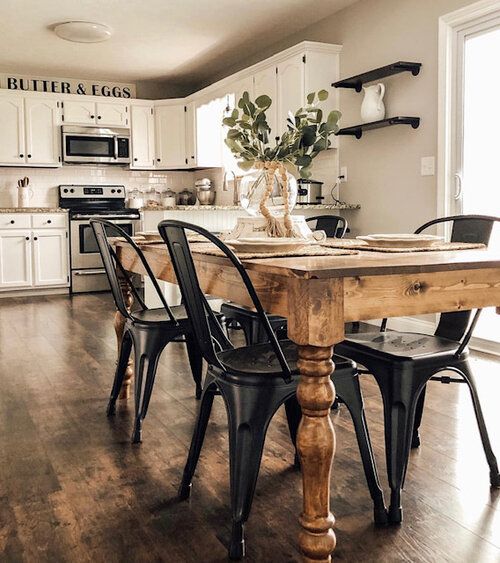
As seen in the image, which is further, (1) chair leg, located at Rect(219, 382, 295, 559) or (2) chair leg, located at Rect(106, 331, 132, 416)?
(2) chair leg, located at Rect(106, 331, 132, 416)

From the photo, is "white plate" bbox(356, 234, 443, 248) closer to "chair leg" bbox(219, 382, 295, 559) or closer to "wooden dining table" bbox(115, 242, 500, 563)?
"wooden dining table" bbox(115, 242, 500, 563)

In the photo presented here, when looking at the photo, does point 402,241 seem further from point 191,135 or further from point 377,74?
point 191,135

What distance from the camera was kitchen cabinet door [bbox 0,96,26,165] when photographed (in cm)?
695

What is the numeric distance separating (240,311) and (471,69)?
2.39 m

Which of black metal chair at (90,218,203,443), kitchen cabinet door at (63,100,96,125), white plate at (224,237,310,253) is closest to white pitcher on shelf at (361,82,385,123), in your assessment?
black metal chair at (90,218,203,443)

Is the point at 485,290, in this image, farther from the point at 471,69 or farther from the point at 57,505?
the point at 471,69

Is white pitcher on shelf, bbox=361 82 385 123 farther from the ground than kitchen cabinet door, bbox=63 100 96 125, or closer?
closer

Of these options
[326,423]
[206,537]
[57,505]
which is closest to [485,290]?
[326,423]

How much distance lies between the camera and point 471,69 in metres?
3.98

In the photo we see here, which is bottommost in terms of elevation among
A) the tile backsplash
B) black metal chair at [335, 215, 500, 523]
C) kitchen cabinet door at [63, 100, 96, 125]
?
black metal chair at [335, 215, 500, 523]

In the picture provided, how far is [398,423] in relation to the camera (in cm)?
173

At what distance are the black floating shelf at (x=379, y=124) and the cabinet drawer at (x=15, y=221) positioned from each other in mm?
3642

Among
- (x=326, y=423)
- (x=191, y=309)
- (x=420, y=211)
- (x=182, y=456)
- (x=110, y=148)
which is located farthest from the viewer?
(x=110, y=148)

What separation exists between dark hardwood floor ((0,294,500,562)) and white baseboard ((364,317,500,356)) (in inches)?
28.5
